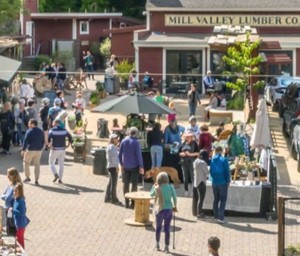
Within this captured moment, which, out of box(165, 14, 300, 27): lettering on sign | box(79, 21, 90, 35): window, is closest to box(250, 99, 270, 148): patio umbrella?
box(165, 14, 300, 27): lettering on sign

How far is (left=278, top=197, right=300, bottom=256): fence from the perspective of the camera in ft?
58.2

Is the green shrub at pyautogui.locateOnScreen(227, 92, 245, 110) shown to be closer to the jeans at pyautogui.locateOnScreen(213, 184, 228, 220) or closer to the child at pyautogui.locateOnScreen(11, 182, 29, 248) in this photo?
the jeans at pyautogui.locateOnScreen(213, 184, 228, 220)

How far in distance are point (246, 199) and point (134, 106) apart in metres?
4.87

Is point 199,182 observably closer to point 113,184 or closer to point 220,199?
point 220,199

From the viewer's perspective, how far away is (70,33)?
6275 centimetres

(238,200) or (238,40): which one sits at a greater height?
(238,40)

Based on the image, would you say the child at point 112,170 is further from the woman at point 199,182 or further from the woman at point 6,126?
the woman at point 6,126

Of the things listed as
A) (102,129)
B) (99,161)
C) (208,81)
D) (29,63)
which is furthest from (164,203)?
(29,63)

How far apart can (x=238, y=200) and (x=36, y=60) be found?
3555cm

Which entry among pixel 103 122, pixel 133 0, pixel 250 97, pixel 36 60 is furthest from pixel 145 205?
pixel 133 0

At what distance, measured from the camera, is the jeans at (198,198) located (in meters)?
21.7

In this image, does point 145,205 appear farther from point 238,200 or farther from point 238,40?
point 238,40

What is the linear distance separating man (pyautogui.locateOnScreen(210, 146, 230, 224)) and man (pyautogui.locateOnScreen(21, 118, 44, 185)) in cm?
489

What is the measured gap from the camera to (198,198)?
21953 mm
